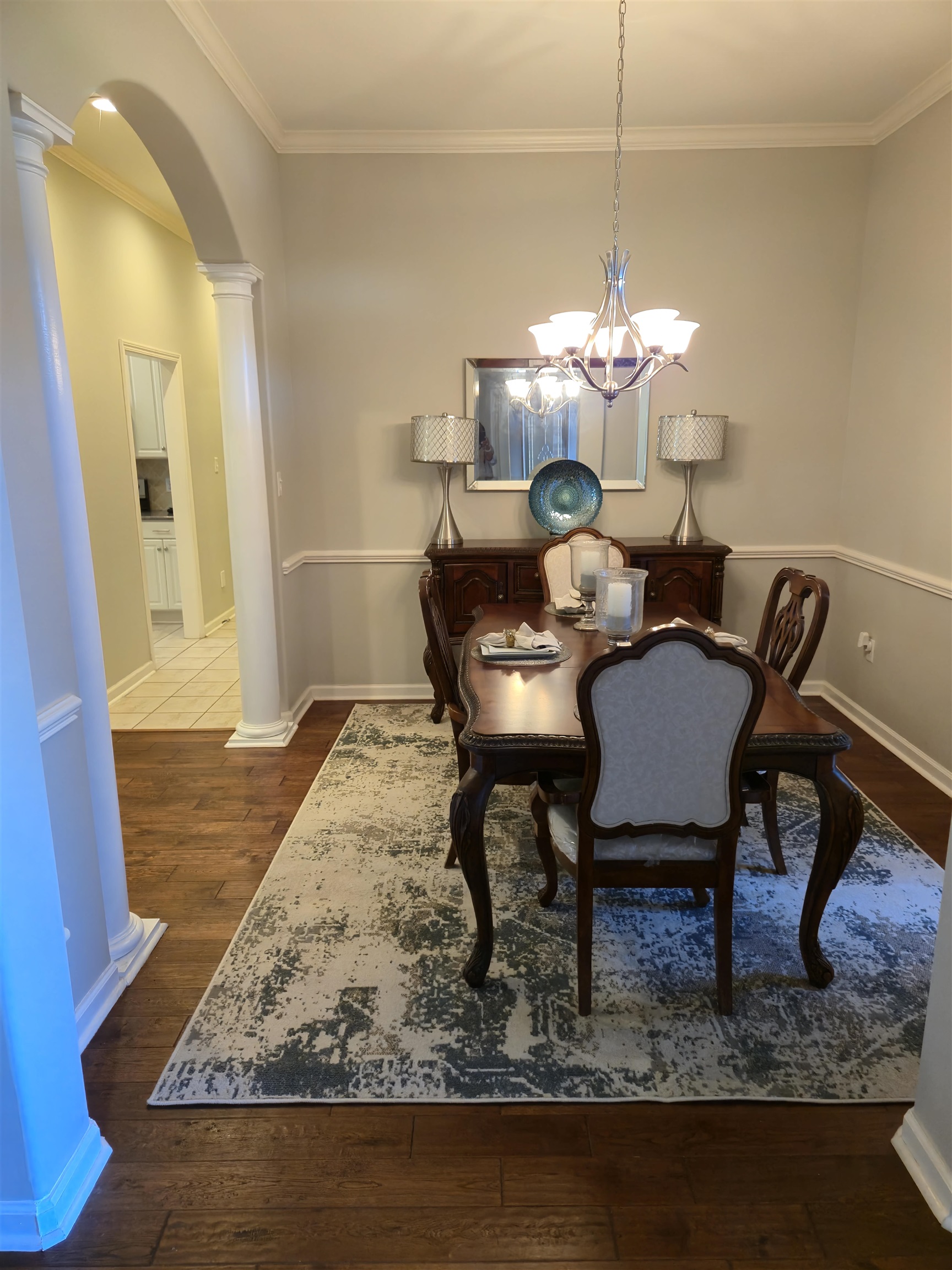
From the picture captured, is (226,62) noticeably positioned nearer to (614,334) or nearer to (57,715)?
(614,334)

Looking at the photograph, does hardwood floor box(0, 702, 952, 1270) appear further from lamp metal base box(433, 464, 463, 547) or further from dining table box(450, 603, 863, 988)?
lamp metal base box(433, 464, 463, 547)

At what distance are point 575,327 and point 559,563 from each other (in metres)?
1.26

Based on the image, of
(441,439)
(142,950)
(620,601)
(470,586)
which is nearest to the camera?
(142,950)

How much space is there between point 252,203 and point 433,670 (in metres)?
2.33

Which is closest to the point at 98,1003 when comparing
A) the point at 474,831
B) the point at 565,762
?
the point at 474,831

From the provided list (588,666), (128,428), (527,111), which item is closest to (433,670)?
(588,666)

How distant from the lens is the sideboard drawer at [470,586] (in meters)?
4.05

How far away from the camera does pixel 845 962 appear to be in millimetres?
2209

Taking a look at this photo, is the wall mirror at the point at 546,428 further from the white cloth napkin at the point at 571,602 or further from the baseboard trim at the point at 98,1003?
the baseboard trim at the point at 98,1003

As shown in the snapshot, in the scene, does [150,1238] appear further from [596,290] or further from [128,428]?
[128,428]

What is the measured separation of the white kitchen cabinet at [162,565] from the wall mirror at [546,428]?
299cm

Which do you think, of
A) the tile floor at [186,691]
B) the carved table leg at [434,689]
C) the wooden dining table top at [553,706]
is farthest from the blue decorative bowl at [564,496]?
the tile floor at [186,691]

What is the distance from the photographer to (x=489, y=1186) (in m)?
1.57

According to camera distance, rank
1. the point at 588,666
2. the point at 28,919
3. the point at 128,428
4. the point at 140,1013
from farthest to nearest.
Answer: the point at 128,428 → the point at 140,1013 → the point at 588,666 → the point at 28,919
